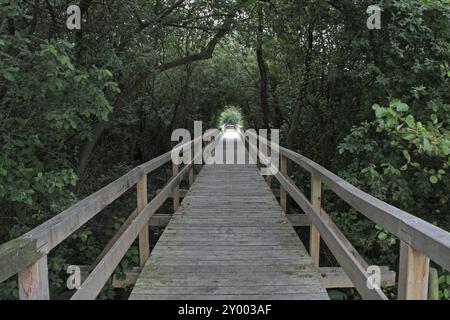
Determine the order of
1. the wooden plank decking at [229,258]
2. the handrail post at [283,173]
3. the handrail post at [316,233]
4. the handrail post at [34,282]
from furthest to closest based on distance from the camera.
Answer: the handrail post at [283,173], the handrail post at [316,233], the wooden plank decking at [229,258], the handrail post at [34,282]

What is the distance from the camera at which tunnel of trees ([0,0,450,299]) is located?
12.2 ft

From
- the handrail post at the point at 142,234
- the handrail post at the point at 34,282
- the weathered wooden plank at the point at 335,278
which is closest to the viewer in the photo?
the handrail post at the point at 34,282

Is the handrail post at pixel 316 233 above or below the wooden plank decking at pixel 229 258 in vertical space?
above

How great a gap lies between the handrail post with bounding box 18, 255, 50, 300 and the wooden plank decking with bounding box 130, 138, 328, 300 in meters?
1.41

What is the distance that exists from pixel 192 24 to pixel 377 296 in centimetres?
677

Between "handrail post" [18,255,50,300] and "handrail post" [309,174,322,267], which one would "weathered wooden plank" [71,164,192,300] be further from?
"handrail post" [309,174,322,267]

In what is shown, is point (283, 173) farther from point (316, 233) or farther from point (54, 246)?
point (54, 246)

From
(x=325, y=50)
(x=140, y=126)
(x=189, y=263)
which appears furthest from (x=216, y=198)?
(x=140, y=126)

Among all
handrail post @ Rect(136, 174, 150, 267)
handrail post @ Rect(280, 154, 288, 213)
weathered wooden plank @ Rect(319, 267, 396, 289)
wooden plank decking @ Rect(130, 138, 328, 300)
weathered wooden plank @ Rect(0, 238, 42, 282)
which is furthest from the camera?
handrail post @ Rect(280, 154, 288, 213)

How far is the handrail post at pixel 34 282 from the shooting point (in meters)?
1.80

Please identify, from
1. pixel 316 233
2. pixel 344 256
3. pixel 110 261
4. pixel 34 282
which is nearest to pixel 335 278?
pixel 316 233

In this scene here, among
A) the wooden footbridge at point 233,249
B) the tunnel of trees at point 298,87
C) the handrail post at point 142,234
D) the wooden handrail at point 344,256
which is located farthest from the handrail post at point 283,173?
the handrail post at point 142,234

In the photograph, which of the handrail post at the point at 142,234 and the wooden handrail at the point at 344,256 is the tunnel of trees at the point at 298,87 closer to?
the handrail post at the point at 142,234

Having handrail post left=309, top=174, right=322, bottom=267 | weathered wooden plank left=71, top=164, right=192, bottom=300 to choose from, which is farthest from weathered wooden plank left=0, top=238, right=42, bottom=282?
handrail post left=309, top=174, right=322, bottom=267
